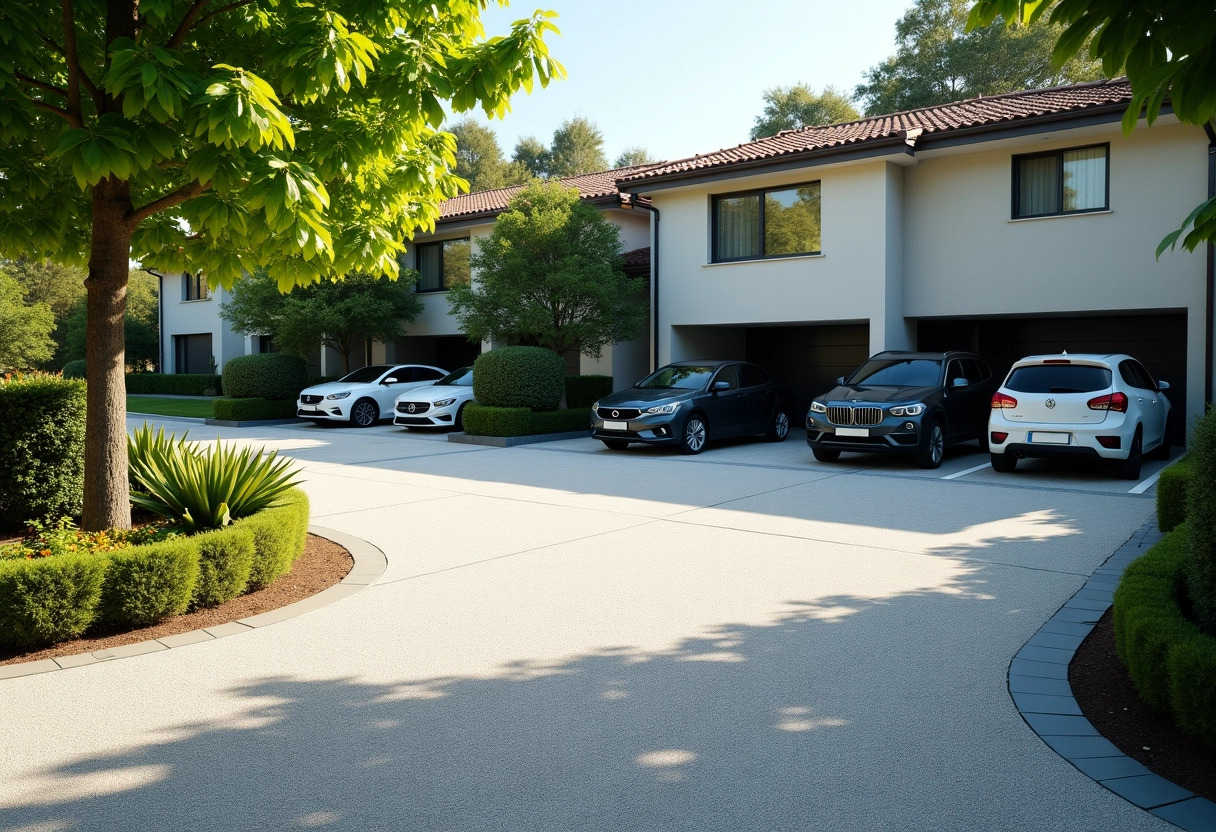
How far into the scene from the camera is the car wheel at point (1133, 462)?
40.3ft

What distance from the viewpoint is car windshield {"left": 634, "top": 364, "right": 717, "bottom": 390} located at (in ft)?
55.2

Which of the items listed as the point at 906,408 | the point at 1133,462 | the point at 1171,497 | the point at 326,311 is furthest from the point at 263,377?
the point at 1171,497

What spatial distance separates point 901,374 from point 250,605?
11.1 meters

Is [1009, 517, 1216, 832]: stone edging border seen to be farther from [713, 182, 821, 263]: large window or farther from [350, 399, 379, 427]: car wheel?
[350, 399, 379, 427]: car wheel

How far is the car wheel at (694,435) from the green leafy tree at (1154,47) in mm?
12720

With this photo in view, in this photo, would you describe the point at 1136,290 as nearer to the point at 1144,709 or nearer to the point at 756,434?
the point at 756,434

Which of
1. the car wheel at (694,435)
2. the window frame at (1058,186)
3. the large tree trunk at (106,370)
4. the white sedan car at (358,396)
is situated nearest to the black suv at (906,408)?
the car wheel at (694,435)

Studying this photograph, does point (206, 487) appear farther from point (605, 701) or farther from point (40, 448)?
point (605, 701)

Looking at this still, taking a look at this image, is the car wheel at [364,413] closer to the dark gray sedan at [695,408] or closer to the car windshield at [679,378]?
the dark gray sedan at [695,408]

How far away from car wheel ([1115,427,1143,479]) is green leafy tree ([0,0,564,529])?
925 cm

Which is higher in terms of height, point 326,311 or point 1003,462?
point 326,311

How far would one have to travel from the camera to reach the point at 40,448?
7801 millimetres

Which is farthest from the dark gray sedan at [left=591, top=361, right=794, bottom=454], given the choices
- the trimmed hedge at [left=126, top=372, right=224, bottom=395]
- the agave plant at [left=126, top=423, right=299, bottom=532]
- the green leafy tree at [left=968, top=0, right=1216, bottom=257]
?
the trimmed hedge at [left=126, top=372, right=224, bottom=395]

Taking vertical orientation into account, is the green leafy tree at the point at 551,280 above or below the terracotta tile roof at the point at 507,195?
below
